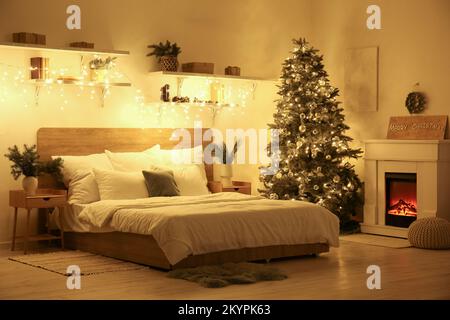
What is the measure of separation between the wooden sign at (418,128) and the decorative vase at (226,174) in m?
2.01

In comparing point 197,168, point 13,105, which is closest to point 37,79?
point 13,105

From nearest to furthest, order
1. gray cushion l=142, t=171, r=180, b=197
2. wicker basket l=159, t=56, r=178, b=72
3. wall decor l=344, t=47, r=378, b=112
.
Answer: gray cushion l=142, t=171, r=180, b=197 → wicker basket l=159, t=56, r=178, b=72 → wall decor l=344, t=47, r=378, b=112

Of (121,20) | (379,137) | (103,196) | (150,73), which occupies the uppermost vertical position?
(121,20)

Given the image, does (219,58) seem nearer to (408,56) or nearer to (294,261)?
(408,56)

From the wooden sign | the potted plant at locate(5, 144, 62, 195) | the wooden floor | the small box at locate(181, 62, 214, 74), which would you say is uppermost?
the small box at locate(181, 62, 214, 74)

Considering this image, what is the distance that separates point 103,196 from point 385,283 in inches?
127

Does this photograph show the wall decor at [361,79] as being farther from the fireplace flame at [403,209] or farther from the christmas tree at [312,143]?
the fireplace flame at [403,209]

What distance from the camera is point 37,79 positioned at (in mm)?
8305

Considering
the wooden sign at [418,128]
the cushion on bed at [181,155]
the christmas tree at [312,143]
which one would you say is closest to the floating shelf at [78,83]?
the cushion on bed at [181,155]

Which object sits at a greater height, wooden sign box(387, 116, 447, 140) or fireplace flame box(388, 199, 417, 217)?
wooden sign box(387, 116, 447, 140)

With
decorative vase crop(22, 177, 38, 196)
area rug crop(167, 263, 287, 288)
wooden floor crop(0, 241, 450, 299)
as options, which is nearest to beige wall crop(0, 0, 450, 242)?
decorative vase crop(22, 177, 38, 196)

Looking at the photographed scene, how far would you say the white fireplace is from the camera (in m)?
8.88

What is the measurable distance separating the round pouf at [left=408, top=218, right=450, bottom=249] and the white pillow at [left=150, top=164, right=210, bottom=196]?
2.40 meters

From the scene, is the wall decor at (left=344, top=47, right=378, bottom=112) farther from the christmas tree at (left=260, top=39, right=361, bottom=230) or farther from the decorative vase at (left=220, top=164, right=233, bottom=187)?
the decorative vase at (left=220, top=164, right=233, bottom=187)
